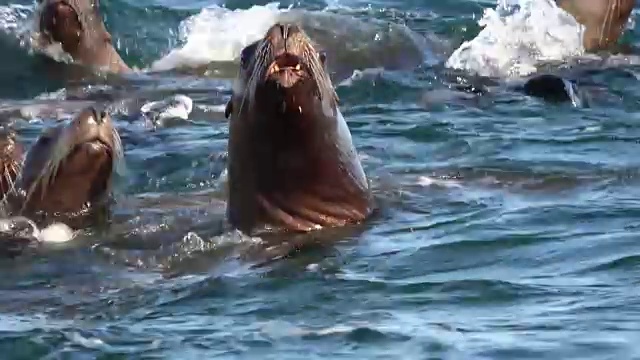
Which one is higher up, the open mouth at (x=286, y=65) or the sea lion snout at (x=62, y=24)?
the open mouth at (x=286, y=65)

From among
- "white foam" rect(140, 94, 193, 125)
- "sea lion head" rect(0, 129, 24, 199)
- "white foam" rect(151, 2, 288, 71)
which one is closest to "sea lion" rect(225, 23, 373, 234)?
"sea lion head" rect(0, 129, 24, 199)

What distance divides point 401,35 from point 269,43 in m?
7.03

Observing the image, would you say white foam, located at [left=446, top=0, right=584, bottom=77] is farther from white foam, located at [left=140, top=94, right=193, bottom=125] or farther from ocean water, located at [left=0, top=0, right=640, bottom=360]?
white foam, located at [left=140, top=94, right=193, bottom=125]

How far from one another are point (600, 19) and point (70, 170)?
21.1 feet

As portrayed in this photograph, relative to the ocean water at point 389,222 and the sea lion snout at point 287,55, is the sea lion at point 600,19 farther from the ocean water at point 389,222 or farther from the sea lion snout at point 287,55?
the sea lion snout at point 287,55

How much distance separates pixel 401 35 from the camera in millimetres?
14703

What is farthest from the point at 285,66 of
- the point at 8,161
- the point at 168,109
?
the point at 168,109

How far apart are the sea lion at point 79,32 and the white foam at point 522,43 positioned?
9.79ft

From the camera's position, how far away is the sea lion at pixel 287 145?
25.7 feet

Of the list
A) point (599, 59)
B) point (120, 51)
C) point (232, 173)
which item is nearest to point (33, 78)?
point (120, 51)

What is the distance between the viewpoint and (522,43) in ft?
45.3

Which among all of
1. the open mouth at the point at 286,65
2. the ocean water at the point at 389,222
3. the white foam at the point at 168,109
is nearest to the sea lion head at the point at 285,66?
the open mouth at the point at 286,65

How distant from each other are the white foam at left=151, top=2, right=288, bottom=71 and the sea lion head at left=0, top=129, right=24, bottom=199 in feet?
16.1

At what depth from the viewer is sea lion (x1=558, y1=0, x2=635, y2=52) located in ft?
45.2
